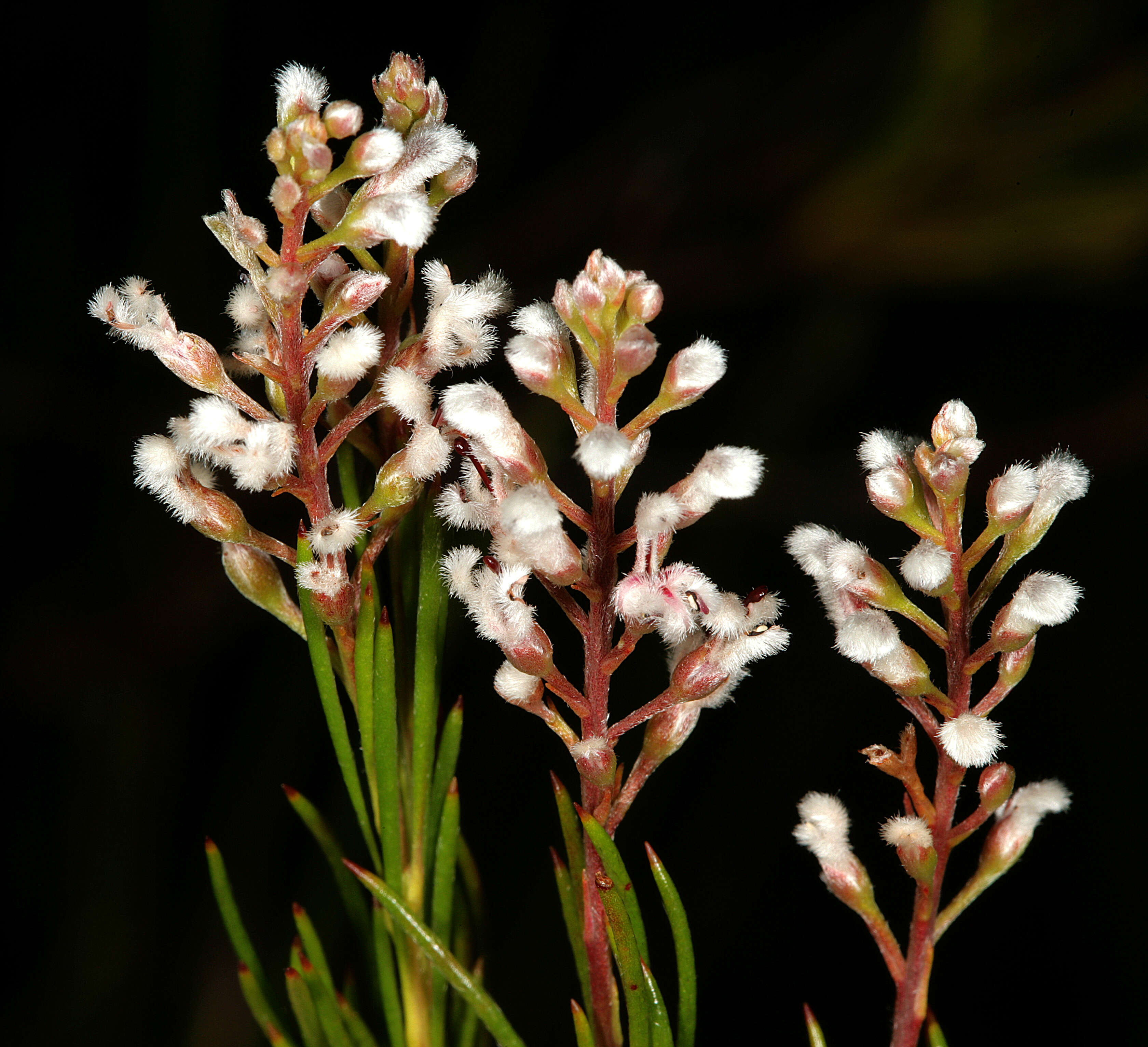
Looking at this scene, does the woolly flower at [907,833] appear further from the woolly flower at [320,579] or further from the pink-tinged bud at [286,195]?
the pink-tinged bud at [286,195]

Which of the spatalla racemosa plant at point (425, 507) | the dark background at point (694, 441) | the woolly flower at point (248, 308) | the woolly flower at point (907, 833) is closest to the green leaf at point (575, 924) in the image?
the spatalla racemosa plant at point (425, 507)

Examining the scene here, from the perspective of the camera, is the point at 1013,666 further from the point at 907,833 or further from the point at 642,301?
the point at 642,301

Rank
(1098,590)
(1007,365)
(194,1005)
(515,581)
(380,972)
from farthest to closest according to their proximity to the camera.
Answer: (1007,365)
(1098,590)
(194,1005)
(380,972)
(515,581)

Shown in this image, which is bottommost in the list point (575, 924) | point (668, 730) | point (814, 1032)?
point (814, 1032)

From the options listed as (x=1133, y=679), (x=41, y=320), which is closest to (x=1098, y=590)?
(x=1133, y=679)

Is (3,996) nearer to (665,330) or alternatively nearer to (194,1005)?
(194,1005)

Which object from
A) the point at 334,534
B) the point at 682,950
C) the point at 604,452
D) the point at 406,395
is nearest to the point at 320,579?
the point at 334,534

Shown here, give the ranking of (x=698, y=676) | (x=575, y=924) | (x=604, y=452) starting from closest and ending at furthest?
(x=604, y=452) < (x=698, y=676) < (x=575, y=924)
